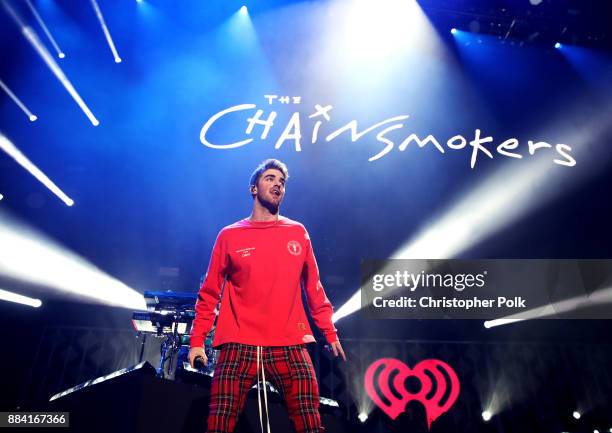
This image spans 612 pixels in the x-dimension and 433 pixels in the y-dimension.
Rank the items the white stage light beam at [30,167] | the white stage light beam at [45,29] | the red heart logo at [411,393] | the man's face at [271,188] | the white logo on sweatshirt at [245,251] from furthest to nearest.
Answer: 1. the red heart logo at [411,393]
2. the white stage light beam at [30,167]
3. the white stage light beam at [45,29]
4. the man's face at [271,188]
5. the white logo on sweatshirt at [245,251]

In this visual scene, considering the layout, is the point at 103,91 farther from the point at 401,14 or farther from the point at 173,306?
the point at 401,14

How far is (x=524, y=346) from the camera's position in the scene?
969 centimetres

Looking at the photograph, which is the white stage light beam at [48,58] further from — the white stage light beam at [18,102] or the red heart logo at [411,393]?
the red heart logo at [411,393]

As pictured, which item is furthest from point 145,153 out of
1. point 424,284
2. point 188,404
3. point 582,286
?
point 582,286

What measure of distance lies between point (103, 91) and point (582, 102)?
8248 mm

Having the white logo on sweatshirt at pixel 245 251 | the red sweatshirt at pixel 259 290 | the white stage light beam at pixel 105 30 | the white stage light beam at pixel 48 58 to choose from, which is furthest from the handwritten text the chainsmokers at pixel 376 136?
the white logo on sweatshirt at pixel 245 251

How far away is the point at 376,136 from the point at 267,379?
5287mm

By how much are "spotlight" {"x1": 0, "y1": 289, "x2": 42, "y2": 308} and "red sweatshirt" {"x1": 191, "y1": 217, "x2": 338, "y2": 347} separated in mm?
8266

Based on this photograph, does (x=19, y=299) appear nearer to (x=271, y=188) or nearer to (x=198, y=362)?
(x=198, y=362)

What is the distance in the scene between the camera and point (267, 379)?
224 cm

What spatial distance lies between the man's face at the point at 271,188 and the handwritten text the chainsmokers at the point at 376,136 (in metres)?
4.19

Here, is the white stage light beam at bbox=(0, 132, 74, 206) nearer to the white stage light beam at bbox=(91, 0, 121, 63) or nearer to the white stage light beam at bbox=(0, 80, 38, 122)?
the white stage light beam at bbox=(0, 80, 38, 122)

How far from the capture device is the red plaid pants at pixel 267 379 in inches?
80.0

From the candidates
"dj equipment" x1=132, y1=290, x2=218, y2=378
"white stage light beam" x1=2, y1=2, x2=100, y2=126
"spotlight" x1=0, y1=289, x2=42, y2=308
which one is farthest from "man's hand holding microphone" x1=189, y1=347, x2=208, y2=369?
"spotlight" x1=0, y1=289, x2=42, y2=308
